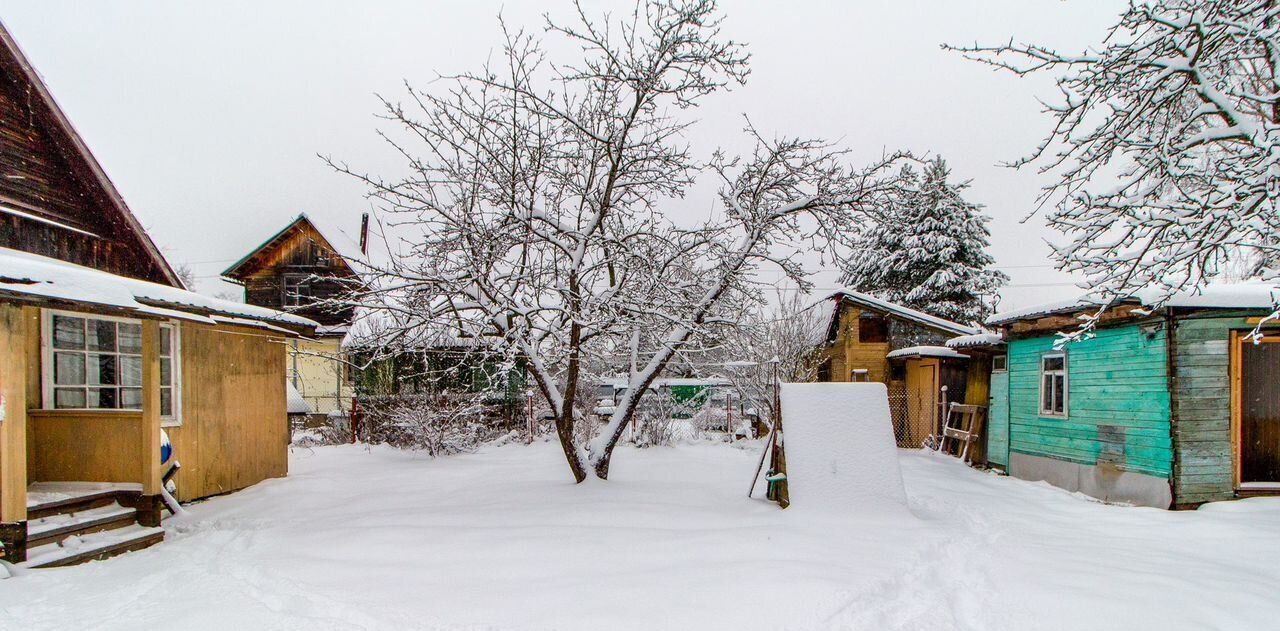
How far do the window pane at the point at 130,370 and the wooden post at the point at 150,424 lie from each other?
1.79 meters

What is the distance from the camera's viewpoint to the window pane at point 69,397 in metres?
7.30

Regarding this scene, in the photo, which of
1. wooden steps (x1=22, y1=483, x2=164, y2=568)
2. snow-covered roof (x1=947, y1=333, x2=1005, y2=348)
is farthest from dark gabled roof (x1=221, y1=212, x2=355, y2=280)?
snow-covered roof (x1=947, y1=333, x2=1005, y2=348)

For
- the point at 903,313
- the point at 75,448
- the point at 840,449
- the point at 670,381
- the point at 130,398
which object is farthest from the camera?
the point at 903,313

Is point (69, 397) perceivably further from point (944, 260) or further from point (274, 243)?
point (944, 260)

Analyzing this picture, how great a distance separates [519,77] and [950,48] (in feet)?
14.7

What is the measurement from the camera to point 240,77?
39.8 ft

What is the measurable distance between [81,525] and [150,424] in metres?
1.12

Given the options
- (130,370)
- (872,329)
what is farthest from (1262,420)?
(130,370)

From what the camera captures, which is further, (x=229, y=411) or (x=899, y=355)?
(x=899, y=355)

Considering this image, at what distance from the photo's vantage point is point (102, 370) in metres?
7.70

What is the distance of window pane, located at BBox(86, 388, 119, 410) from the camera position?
299 inches

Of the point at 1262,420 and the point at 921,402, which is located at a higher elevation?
the point at 1262,420

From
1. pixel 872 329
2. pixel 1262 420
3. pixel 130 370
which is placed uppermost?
pixel 872 329

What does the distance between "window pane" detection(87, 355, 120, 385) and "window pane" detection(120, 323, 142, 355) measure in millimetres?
176
